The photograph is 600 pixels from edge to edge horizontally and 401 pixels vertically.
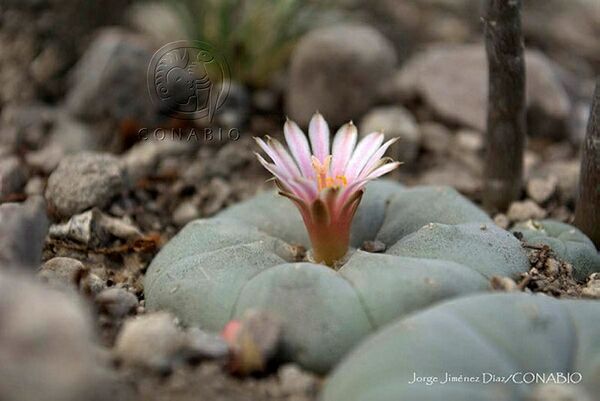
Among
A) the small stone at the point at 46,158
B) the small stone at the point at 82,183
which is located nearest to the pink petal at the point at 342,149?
the small stone at the point at 82,183

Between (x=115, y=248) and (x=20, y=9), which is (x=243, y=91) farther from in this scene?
(x=115, y=248)

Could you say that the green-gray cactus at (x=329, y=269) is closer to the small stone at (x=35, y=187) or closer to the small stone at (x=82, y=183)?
the small stone at (x=82, y=183)

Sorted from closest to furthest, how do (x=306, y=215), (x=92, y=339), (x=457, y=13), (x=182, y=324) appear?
(x=92, y=339)
(x=182, y=324)
(x=306, y=215)
(x=457, y=13)

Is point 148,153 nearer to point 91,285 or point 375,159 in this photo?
point 91,285

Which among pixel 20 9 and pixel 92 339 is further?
pixel 20 9

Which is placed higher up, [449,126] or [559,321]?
[449,126]

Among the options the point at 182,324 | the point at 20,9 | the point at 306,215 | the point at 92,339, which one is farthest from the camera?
the point at 20,9

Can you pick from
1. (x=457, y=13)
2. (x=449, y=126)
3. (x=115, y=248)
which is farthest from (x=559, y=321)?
(x=457, y=13)
